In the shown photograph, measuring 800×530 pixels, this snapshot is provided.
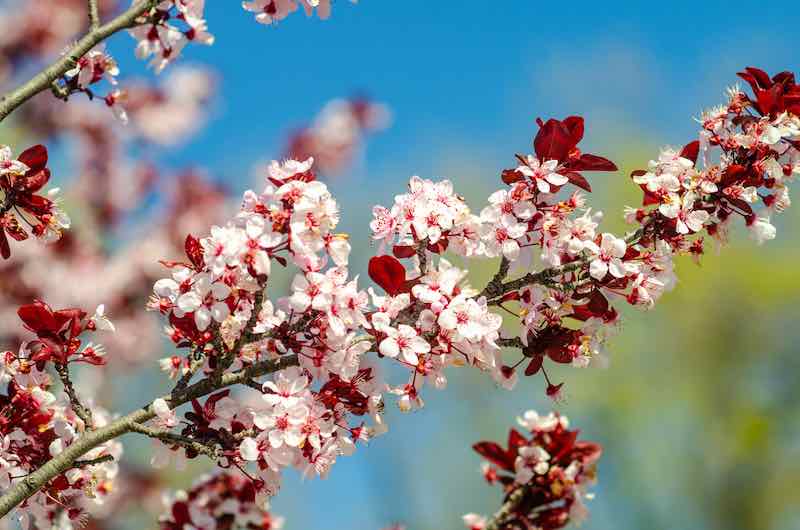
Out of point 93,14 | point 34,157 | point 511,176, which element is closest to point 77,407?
point 34,157

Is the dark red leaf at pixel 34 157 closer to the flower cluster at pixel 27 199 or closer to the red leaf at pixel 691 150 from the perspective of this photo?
the flower cluster at pixel 27 199

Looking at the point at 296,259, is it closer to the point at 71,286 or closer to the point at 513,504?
the point at 513,504

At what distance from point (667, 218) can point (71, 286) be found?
6.27m

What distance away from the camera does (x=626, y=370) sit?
1349 centimetres

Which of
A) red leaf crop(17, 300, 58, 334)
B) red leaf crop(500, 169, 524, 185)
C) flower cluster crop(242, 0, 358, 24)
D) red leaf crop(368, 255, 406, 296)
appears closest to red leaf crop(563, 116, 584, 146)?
red leaf crop(500, 169, 524, 185)

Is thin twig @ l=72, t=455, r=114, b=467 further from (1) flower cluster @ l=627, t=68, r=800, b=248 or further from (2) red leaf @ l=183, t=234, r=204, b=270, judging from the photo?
(1) flower cluster @ l=627, t=68, r=800, b=248

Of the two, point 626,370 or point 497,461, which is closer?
point 497,461

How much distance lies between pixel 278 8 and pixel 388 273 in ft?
3.20

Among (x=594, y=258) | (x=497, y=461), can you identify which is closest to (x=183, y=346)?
(x=594, y=258)

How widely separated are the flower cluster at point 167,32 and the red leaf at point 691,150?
141cm

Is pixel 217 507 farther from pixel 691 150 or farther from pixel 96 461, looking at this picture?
pixel 691 150

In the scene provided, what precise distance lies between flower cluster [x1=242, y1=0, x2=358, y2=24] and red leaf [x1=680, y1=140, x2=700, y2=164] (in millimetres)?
1106

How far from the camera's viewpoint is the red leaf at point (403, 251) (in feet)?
6.60

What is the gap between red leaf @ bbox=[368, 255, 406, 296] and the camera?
1.91 metres
